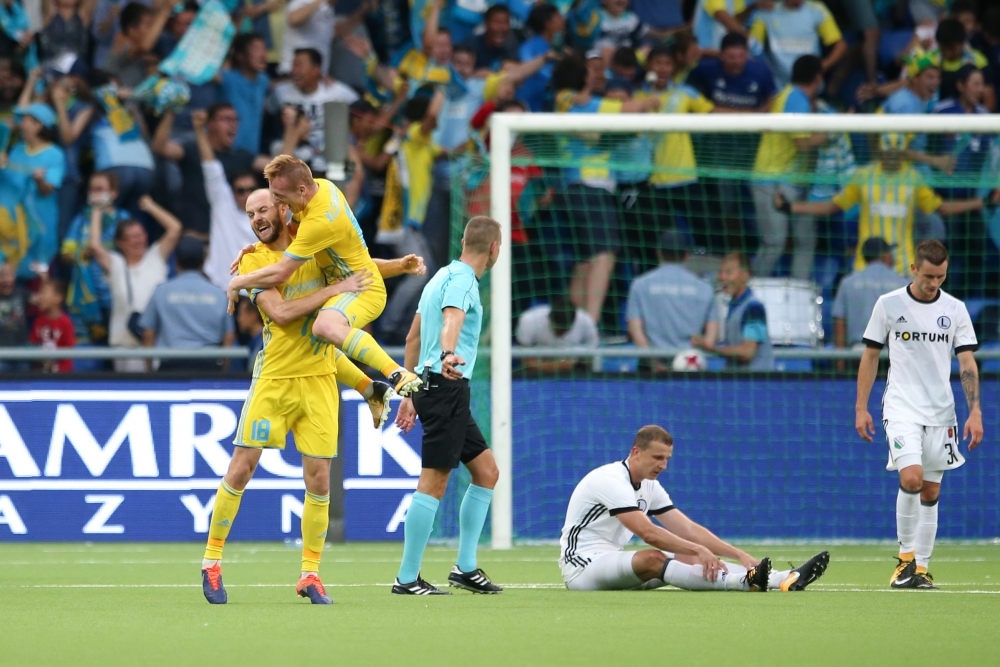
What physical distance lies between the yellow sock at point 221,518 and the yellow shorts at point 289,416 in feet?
0.86

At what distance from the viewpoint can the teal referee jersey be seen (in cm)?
827

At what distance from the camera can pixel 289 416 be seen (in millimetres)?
7848

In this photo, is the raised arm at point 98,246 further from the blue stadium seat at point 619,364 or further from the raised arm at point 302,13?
the blue stadium seat at point 619,364

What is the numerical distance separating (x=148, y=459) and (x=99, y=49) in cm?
446

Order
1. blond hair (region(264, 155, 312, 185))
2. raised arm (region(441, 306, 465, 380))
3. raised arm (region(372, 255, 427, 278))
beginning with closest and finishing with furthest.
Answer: blond hair (region(264, 155, 312, 185)) → raised arm (region(441, 306, 465, 380)) → raised arm (region(372, 255, 427, 278))

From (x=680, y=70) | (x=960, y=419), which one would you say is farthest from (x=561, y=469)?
(x=680, y=70)

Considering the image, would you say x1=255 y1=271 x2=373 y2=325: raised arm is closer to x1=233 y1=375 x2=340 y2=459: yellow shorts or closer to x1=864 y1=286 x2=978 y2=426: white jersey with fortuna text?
x1=233 y1=375 x2=340 y2=459: yellow shorts

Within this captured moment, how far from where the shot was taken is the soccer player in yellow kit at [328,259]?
24.9 ft

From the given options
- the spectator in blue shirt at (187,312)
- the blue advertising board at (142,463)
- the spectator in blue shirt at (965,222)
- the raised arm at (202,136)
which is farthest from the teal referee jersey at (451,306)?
the spectator in blue shirt at (965,222)

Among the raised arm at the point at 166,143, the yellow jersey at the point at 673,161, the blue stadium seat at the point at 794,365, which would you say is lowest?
the blue stadium seat at the point at 794,365

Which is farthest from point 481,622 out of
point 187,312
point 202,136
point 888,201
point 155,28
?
point 155,28

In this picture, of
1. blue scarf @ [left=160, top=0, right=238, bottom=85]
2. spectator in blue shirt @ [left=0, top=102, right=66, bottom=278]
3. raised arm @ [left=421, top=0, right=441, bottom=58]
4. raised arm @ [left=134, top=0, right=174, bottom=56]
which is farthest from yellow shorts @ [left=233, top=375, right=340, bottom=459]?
raised arm @ [left=421, top=0, right=441, bottom=58]

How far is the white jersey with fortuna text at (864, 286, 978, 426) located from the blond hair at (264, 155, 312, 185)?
3.81m

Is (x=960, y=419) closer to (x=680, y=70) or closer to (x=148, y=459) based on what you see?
(x=680, y=70)
